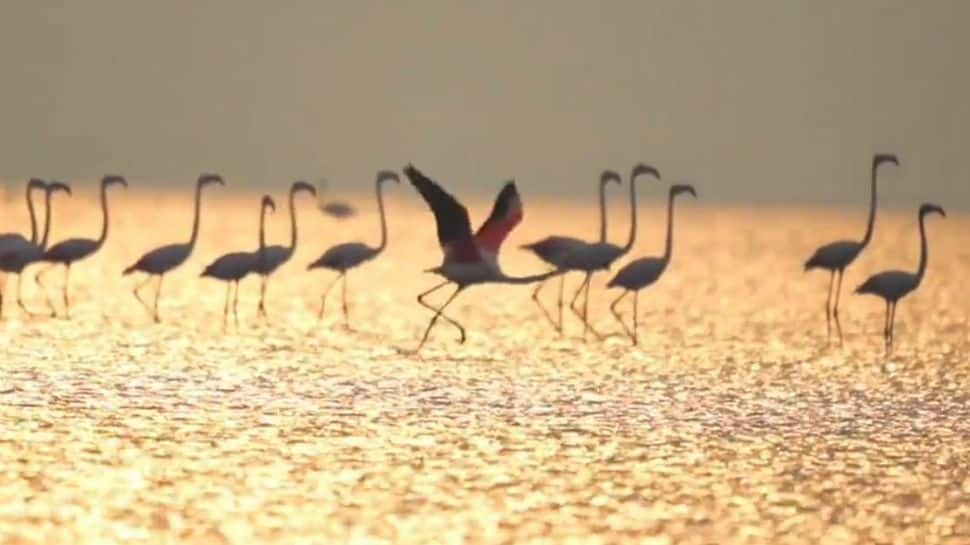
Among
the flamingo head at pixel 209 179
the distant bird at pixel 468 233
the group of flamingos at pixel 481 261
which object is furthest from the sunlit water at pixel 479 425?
the flamingo head at pixel 209 179

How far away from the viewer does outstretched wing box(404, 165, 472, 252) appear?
10695 millimetres

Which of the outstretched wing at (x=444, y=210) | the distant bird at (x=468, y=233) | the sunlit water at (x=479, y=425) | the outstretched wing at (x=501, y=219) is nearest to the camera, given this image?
the sunlit water at (x=479, y=425)

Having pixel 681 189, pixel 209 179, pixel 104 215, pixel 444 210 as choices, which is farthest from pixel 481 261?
pixel 104 215

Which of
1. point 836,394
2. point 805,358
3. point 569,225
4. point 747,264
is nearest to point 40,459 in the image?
point 836,394

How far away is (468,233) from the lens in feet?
37.1

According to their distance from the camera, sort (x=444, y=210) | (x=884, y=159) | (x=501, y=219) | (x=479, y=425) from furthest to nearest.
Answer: (x=884, y=159) < (x=501, y=219) < (x=444, y=210) < (x=479, y=425)

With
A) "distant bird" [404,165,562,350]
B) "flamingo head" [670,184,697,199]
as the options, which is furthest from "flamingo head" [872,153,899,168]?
"distant bird" [404,165,562,350]

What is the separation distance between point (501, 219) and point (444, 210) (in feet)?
1.41

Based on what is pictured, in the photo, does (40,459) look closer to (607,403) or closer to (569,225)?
(607,403)

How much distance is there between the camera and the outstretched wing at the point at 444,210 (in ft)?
35.1

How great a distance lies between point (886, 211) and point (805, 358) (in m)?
38.2

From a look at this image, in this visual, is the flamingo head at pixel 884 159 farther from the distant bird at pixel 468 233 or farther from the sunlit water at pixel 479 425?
the distant bird at pixel 468 233

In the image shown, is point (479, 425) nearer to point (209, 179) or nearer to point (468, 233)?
point (468, 233)

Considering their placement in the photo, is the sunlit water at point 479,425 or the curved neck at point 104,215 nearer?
the sunlit water at point 479,425
